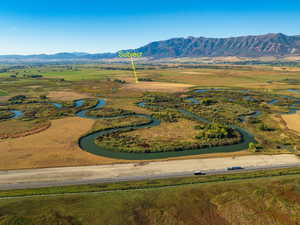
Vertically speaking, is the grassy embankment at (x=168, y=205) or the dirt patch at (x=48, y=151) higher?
the grassy embankment at (x=168, y=205)

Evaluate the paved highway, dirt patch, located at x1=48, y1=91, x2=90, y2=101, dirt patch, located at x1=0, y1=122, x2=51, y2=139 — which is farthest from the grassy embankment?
dirt patch, located at x1=48, y1=91, x2=90, y2=101

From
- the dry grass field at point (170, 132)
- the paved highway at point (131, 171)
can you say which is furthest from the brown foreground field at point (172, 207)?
the dry grass field at point (170, 132)

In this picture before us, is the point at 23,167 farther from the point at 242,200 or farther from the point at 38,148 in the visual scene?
the point at 242,200

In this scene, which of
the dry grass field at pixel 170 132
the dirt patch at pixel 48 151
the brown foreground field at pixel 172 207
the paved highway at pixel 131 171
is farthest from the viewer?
the dry grass field at pixel 170 132

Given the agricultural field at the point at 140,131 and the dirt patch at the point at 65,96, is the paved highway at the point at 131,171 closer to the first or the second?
the agricultural field at the point at 140,131

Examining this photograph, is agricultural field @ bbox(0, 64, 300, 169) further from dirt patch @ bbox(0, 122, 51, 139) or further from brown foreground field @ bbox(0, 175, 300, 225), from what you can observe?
brown foreground field @ bbox(0, 175, 300, 225)

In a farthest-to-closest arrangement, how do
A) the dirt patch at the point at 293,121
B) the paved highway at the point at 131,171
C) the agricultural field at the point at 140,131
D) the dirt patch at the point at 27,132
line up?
the dirt patch at the point at 293,121 → the dirt patch at the point at 27,132 → the agricultural field at the point at 140,131 → the paved highway at the point at 131,171
